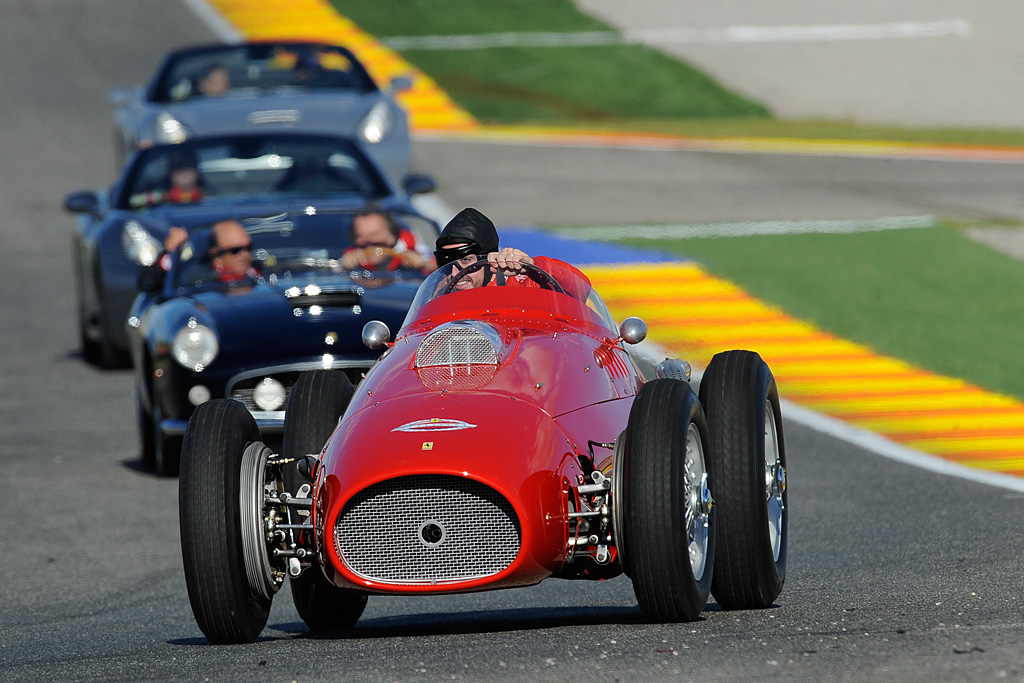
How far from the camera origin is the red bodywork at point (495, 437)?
5738 millimetres

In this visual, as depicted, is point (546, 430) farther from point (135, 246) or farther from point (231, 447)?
point (135, 246)

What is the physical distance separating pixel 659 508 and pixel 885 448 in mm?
5510

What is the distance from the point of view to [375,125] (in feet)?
53.8

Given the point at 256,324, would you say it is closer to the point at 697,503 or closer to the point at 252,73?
the point at 697,503

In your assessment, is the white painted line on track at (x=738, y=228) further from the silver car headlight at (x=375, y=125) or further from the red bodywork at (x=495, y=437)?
the red bodywork at (x=495, y=437)

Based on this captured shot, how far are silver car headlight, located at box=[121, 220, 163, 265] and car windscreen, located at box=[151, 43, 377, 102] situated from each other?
3.75 metres

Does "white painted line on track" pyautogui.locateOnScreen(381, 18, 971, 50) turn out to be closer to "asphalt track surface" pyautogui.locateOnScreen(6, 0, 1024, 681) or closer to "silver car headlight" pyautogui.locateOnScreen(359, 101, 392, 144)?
"asphalt track surface" pyautogui.locateOnScreen(6, 0, 1024, 681)

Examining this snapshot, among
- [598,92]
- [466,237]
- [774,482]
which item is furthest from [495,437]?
[598,92]

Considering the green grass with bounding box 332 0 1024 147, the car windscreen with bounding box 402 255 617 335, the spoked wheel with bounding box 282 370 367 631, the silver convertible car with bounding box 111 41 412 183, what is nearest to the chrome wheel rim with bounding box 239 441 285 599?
the spoked wheel with bounding box 282 370 367 631

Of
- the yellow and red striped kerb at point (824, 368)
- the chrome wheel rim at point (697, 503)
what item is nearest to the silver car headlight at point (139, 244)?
the yellow and red striped kerb at point (824, 368)

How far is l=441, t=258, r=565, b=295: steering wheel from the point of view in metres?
7.07

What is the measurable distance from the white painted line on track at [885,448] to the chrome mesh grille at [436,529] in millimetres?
4600

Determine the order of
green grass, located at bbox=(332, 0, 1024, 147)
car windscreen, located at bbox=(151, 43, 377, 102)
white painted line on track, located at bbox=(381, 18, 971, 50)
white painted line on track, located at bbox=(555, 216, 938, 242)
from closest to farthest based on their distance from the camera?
car windscreen, located at bbox=(151, 43, 377, 102)
white painted line on track, located at bbox=(555, 216, 938, 242)
green grass, located at bbox=(332, 0, 1024, 147)
white painted line on track, located at bbox=(381, 18, 971, 50)

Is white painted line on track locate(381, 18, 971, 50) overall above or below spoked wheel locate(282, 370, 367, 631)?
A: above
